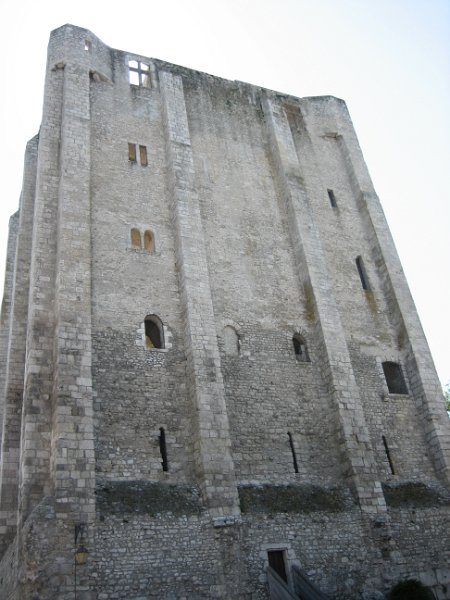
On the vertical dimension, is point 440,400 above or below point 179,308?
below

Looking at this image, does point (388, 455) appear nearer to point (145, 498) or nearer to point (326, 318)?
point (326, 318)

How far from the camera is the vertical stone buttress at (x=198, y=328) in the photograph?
45.1ft

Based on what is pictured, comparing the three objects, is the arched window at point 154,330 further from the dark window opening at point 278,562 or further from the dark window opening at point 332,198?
the dark window opening at point 332,198

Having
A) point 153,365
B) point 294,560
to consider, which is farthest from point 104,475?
point 294,560

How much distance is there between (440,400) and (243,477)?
7.85 meters

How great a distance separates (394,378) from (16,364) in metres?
12.1

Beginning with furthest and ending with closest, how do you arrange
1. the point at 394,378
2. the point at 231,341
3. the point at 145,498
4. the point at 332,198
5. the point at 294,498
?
the point at 332,198
the point at 394,378
the point at 231,341
the point at 294,498
the point at 145,498

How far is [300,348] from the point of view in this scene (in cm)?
1809

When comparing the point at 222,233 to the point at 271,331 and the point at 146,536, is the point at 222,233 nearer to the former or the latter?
the point at 271,331

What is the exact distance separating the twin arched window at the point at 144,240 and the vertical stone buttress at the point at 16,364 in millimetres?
3503

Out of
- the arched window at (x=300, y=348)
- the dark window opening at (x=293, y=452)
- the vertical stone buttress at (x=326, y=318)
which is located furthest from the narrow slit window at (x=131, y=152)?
the dark window opening at (x=293, y=452)

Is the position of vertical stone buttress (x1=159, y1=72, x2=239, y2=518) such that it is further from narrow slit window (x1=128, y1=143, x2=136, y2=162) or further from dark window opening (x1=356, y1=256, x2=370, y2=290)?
dark window opening (x1=356, y1=256, x2=370, y2=290)

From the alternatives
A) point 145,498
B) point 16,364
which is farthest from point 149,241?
point 145,498

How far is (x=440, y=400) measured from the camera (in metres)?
18.8
